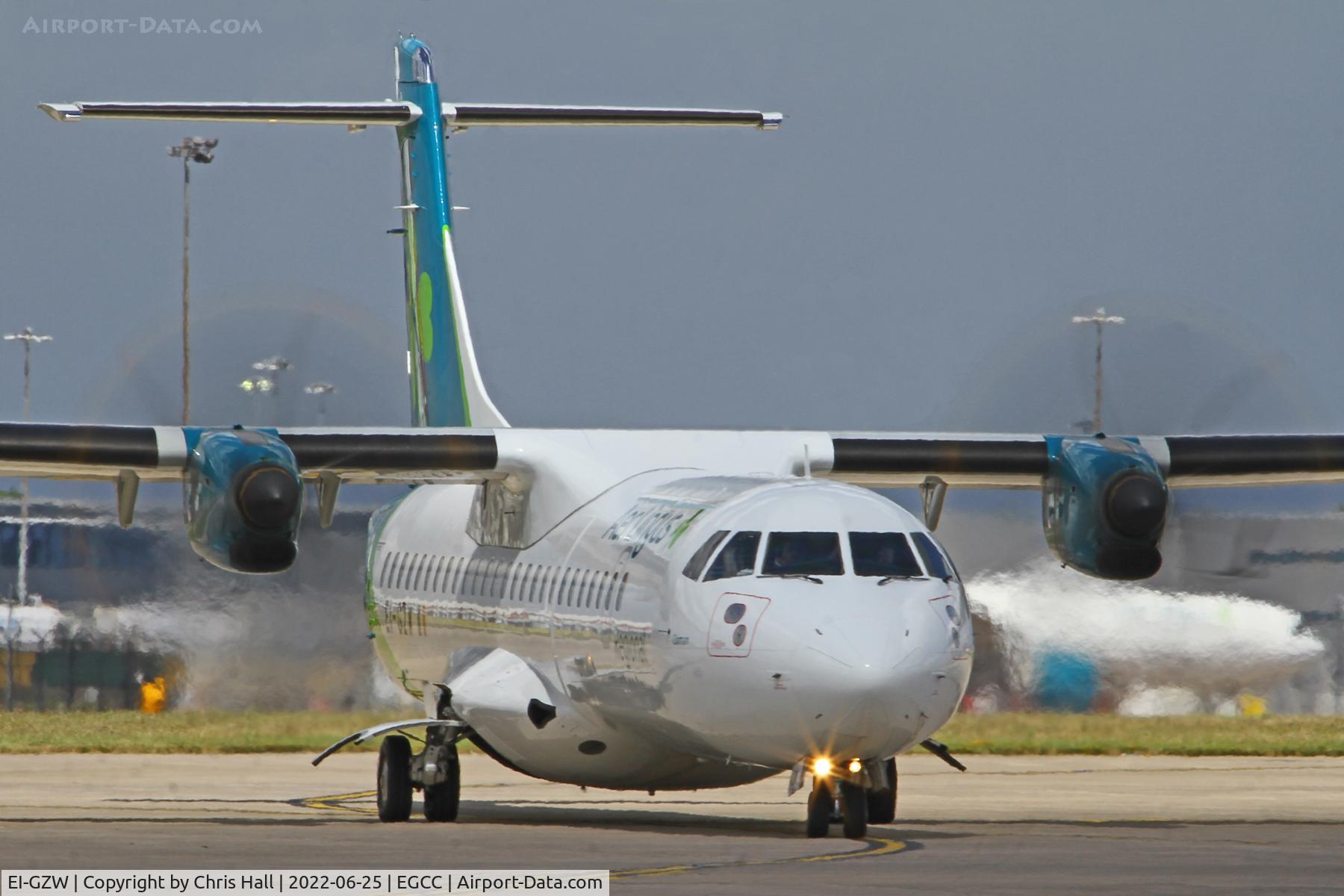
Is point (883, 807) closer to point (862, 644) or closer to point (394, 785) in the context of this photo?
point (862, 644)

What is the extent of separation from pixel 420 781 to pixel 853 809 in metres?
4.65

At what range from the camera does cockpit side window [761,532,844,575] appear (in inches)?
571

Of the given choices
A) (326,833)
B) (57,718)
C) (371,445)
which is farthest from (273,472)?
(57,718)

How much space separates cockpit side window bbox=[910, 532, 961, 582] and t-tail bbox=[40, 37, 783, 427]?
7.09 meters

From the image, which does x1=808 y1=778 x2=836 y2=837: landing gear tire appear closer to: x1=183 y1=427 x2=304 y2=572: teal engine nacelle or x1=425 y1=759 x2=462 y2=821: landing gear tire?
x1=425 y1=759 x2=462 y2=821: landing gear tire

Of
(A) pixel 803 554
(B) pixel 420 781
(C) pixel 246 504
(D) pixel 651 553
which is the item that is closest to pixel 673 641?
(D) pixel 651 553

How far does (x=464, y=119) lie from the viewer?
23.3m

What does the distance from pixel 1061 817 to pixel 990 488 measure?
12.0ft

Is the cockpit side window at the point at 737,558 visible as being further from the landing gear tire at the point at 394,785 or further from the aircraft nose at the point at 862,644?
the landing gear tire at the point at 394,785

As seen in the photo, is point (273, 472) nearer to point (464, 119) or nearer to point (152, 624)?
point (464, 119)

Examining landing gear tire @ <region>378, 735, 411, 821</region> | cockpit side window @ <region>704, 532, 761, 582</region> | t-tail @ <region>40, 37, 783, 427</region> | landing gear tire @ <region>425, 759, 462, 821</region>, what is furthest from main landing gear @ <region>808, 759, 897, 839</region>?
t-tail @ <region>40, 37, 783, 427</region>

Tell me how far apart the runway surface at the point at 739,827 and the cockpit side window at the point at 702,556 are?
68.5 inches

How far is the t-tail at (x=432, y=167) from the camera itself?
2184 cm

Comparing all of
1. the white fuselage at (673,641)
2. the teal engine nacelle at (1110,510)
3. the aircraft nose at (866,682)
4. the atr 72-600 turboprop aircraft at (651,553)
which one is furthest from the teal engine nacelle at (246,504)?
the teal engine nacelle at (1110,510)
